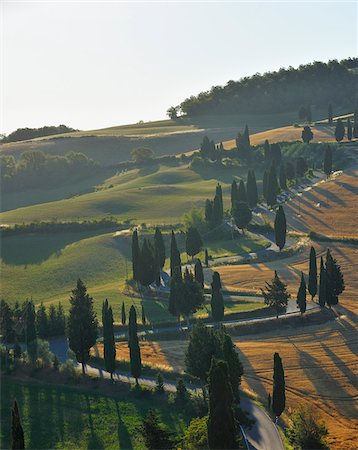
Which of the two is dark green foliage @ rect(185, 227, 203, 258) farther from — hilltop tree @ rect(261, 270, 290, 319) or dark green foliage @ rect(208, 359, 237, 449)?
dark green foliage @ rect(208, 359, 237, 449)

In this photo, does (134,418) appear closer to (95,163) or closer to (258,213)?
(258,213)

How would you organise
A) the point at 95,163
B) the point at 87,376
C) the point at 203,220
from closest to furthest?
the point at 87,376, the point at 203,220, the point at 95,163

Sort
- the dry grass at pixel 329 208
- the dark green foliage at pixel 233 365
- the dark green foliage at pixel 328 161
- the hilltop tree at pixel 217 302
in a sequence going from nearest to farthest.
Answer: the dark green foliage at pixel 233 365 < the hilltop tree at pixel 217 302 < the dry grass at pixel 329 208 < the dark green foliage at pixel 328 161

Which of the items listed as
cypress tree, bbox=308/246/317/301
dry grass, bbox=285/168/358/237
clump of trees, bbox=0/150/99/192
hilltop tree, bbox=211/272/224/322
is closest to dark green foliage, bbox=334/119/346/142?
dry grass, bbox=285/168/358/237

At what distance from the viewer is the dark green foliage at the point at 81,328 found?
60.8 metres

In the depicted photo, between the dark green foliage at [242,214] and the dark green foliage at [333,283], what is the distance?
115 feet

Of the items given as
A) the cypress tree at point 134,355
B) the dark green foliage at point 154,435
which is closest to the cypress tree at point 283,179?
the cypress tree at point 134,355

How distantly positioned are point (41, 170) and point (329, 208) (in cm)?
9373

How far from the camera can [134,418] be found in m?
51.7

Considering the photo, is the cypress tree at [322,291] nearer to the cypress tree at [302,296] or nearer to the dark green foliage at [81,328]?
the cypress tree at [302,296]

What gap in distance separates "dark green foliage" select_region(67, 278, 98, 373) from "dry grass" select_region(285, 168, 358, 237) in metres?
56.2

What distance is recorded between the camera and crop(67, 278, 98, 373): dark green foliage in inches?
2394

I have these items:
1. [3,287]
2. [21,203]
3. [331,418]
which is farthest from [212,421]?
[21,203]

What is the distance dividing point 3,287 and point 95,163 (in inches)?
4230
